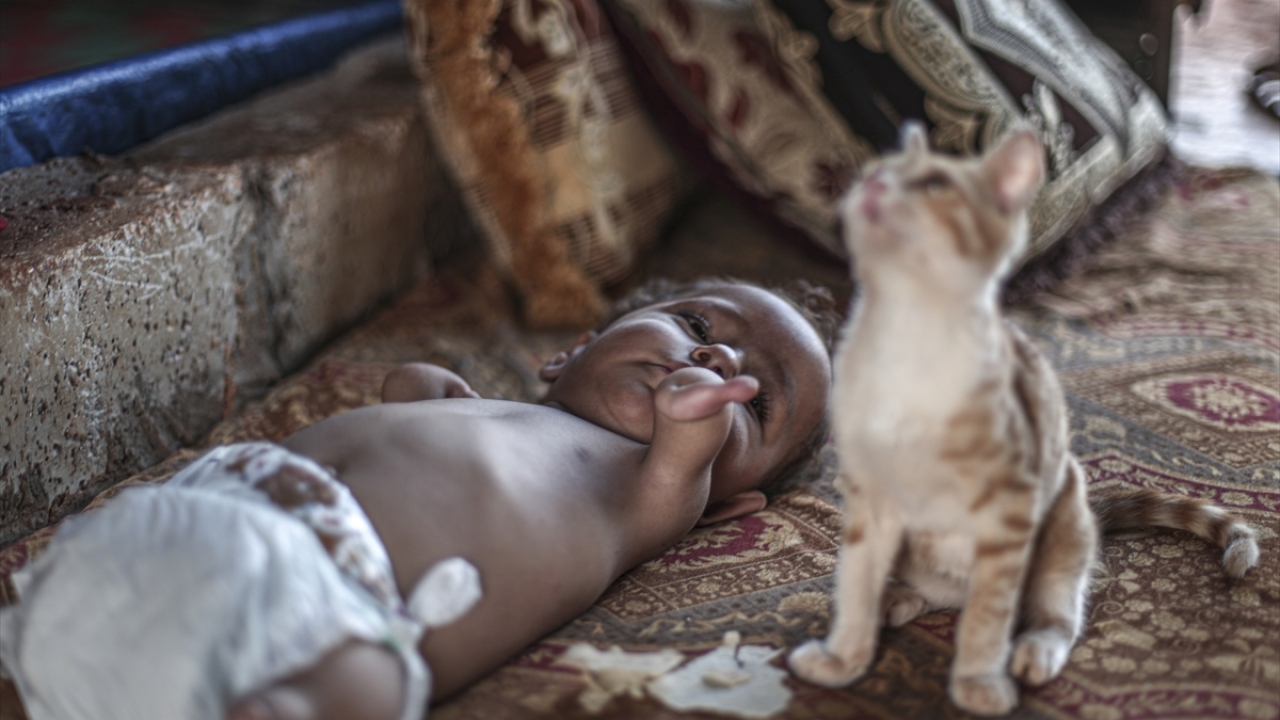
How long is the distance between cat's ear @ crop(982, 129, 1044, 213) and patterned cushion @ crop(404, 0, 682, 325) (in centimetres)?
122

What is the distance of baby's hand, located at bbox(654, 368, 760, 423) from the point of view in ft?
3.72

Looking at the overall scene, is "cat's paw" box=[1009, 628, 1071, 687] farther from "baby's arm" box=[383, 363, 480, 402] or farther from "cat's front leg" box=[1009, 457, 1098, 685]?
"baby's arm" box=[383, 363, 480, 402]

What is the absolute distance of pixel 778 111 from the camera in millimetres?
2006

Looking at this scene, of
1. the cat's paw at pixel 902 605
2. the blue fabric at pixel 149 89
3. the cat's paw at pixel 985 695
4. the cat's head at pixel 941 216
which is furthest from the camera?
the blue fabric at pixel 149 89

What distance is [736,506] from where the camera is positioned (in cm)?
137

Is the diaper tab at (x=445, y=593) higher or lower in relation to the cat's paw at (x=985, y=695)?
higher

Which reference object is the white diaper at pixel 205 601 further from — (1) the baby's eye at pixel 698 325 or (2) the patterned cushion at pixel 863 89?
(2) the patterned cushion at pixel 863 89

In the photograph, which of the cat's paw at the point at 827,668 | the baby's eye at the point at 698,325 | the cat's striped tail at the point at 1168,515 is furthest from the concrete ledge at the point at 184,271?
the cat's striped tail at the point at 1168,515

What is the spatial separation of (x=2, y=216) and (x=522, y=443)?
0.73 metres

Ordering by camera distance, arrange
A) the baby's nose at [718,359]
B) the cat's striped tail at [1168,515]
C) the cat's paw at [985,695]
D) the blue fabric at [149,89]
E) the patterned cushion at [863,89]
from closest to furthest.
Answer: the cat's paw at [985,695], the cat's striped tail at [1168,515], the baby's nose at [718,359], the blue fabric at [149,89], the patterned cushion at [863,89]

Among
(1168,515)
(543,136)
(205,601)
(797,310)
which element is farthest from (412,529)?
(543,136)

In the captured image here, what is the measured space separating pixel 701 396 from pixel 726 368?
16cm

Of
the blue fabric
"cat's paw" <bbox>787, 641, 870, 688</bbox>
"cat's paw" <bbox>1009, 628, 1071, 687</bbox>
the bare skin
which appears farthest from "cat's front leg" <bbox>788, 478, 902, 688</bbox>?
the blue fabric

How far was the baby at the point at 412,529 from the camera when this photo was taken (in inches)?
33.1
